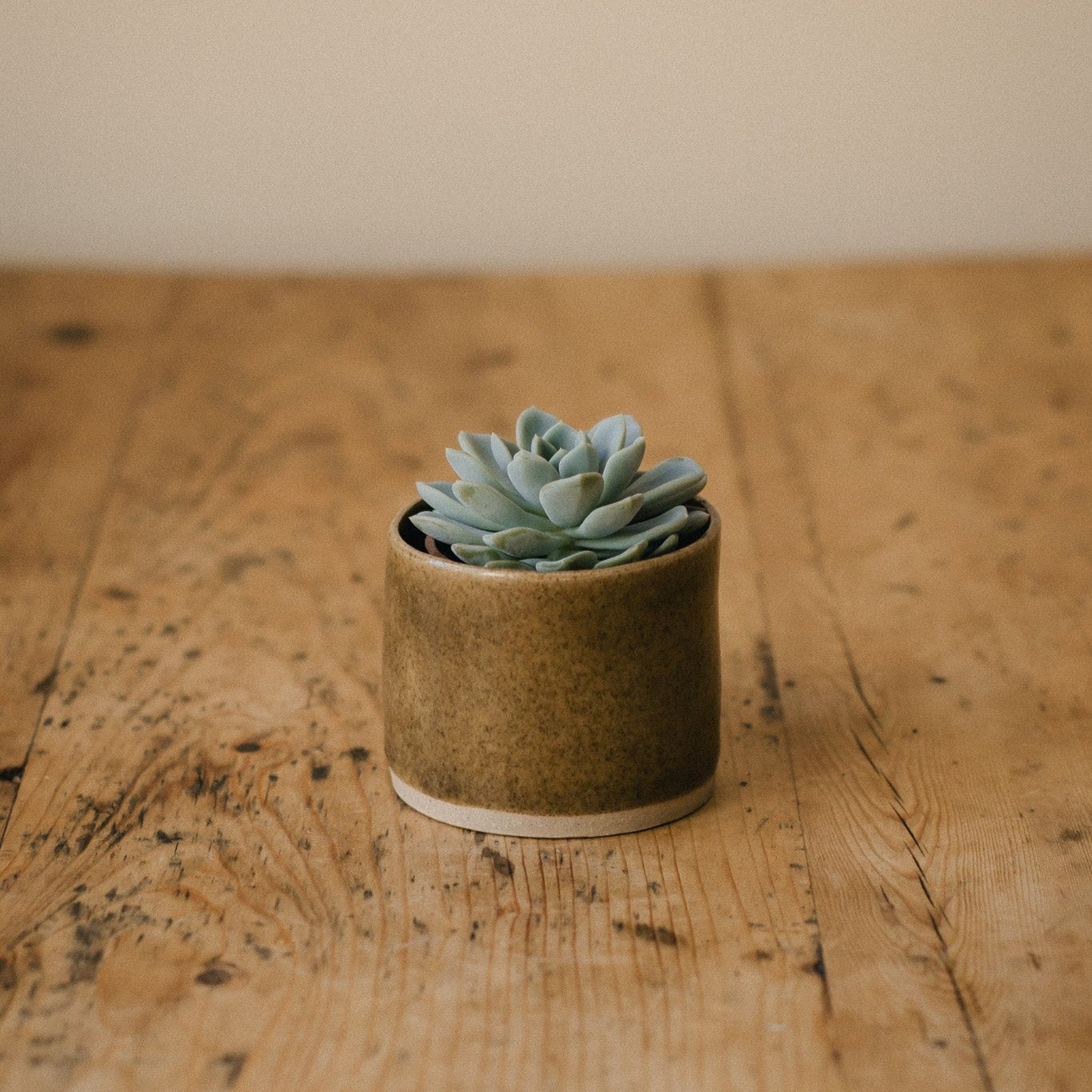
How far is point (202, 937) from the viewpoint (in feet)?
2.11

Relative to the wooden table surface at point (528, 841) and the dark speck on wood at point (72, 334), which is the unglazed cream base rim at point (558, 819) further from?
the dark speck on wood at point (72, 334)

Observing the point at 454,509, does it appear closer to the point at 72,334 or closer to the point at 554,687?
the point at 554,687

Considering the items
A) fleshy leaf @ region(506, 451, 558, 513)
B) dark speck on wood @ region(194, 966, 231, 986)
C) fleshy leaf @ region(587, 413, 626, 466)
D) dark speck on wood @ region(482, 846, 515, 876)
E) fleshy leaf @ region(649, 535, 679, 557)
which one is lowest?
dark speck on wood @ region(482, 846, 515, 876)

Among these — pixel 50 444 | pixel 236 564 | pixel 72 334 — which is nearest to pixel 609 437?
pixel 236 564

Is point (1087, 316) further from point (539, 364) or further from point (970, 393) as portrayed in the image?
point (539, 364)

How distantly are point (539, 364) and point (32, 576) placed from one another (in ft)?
2.00

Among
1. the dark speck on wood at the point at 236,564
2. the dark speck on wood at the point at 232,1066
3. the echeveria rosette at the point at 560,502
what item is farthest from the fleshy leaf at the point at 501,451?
the dark speck on wood at the point at 236,564

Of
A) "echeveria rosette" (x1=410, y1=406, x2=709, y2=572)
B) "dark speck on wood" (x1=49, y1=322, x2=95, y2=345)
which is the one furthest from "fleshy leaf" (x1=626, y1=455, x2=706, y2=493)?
"dark speck on wood" (x1=49, y1=322, x2=95, y2=345)

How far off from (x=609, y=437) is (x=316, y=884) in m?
0.27

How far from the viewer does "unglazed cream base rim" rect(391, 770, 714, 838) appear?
710 millimetres

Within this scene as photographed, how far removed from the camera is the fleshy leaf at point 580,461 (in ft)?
2.27

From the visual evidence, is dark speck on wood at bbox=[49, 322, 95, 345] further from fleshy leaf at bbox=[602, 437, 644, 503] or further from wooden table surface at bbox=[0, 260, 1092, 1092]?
fleshy leaf at bbox=[602, 437, 644, 503]

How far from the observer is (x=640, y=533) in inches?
27.5

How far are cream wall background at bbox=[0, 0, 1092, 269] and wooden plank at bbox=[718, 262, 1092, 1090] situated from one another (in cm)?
11
